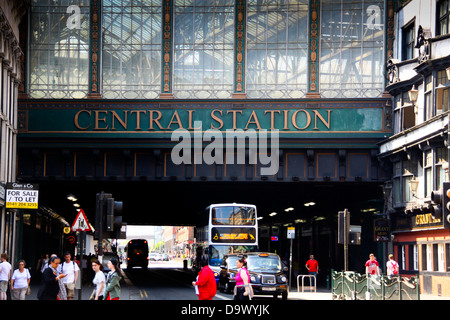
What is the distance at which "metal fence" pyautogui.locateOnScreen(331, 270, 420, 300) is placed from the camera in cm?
Result: 2138

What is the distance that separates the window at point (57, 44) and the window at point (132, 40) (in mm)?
1228

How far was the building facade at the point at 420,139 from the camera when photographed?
108ft

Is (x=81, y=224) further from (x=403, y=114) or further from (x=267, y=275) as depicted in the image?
(x=403, y=114)

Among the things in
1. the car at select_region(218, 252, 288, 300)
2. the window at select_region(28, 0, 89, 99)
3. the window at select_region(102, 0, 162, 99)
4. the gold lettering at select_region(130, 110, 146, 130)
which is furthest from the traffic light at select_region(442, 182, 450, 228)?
the window at select_region(28, 0, 89, 99)

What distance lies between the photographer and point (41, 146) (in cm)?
3966

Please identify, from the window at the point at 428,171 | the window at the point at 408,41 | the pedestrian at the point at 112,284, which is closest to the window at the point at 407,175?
the window at the point at 428,171

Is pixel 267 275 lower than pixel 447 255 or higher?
lower

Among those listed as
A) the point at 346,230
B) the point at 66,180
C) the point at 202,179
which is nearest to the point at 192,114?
the point at 202,179

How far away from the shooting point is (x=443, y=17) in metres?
33.9

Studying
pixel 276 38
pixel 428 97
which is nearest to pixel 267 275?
pixel 428 97

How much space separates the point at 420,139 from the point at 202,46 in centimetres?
1419

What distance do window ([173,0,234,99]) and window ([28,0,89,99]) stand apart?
519cm

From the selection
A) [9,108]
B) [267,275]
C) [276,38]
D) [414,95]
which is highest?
[276,38]
